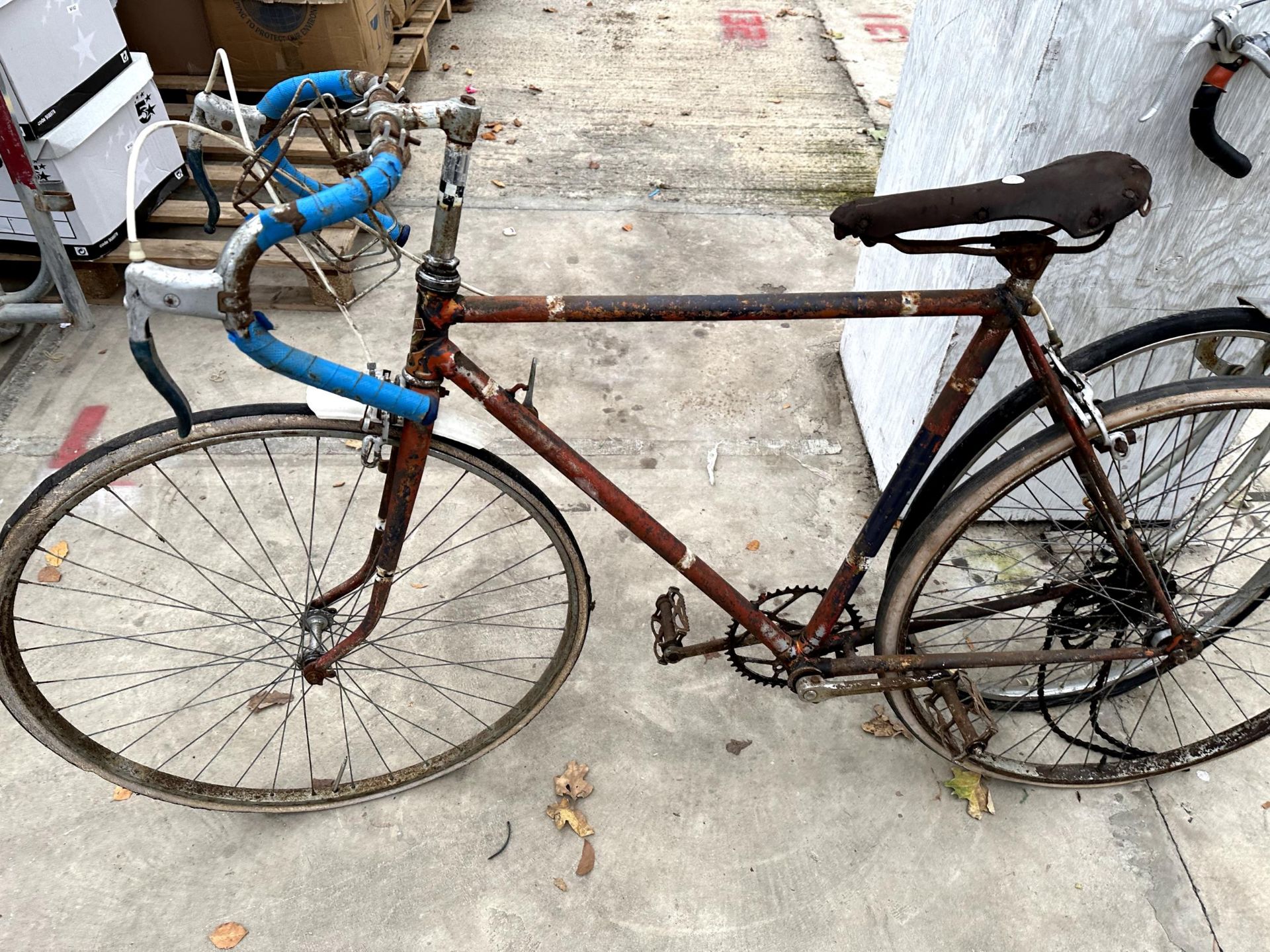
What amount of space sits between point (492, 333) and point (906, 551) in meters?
2.31

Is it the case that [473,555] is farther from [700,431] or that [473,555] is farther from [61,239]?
[61,239]

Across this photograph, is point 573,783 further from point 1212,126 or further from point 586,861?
point 1212,126

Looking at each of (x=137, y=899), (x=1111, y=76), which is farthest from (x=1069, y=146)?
(x=137, y=899)

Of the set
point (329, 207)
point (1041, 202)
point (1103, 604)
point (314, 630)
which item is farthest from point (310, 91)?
point (1103, 604)

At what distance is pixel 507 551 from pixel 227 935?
1319 millimetres

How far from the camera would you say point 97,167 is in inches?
134

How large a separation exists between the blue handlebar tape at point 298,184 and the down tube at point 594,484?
235mm

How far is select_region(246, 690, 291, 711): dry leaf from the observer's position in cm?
248

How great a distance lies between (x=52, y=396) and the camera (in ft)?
11.0

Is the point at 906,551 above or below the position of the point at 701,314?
below

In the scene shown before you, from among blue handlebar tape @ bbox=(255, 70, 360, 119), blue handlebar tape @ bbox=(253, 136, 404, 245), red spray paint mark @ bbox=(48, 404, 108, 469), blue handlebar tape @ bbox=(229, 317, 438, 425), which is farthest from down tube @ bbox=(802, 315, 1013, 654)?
red spray paint mark @ bbox=(48, 404, 108, 469)

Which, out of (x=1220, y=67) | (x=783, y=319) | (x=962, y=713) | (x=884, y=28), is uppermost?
(x=1220, y=67)

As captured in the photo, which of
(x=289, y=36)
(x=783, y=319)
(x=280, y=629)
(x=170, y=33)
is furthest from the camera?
(x=170, y=33)

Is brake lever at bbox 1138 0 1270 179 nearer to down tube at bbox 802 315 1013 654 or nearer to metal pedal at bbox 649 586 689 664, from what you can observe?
down tube at bbox 802 315 1013 654
